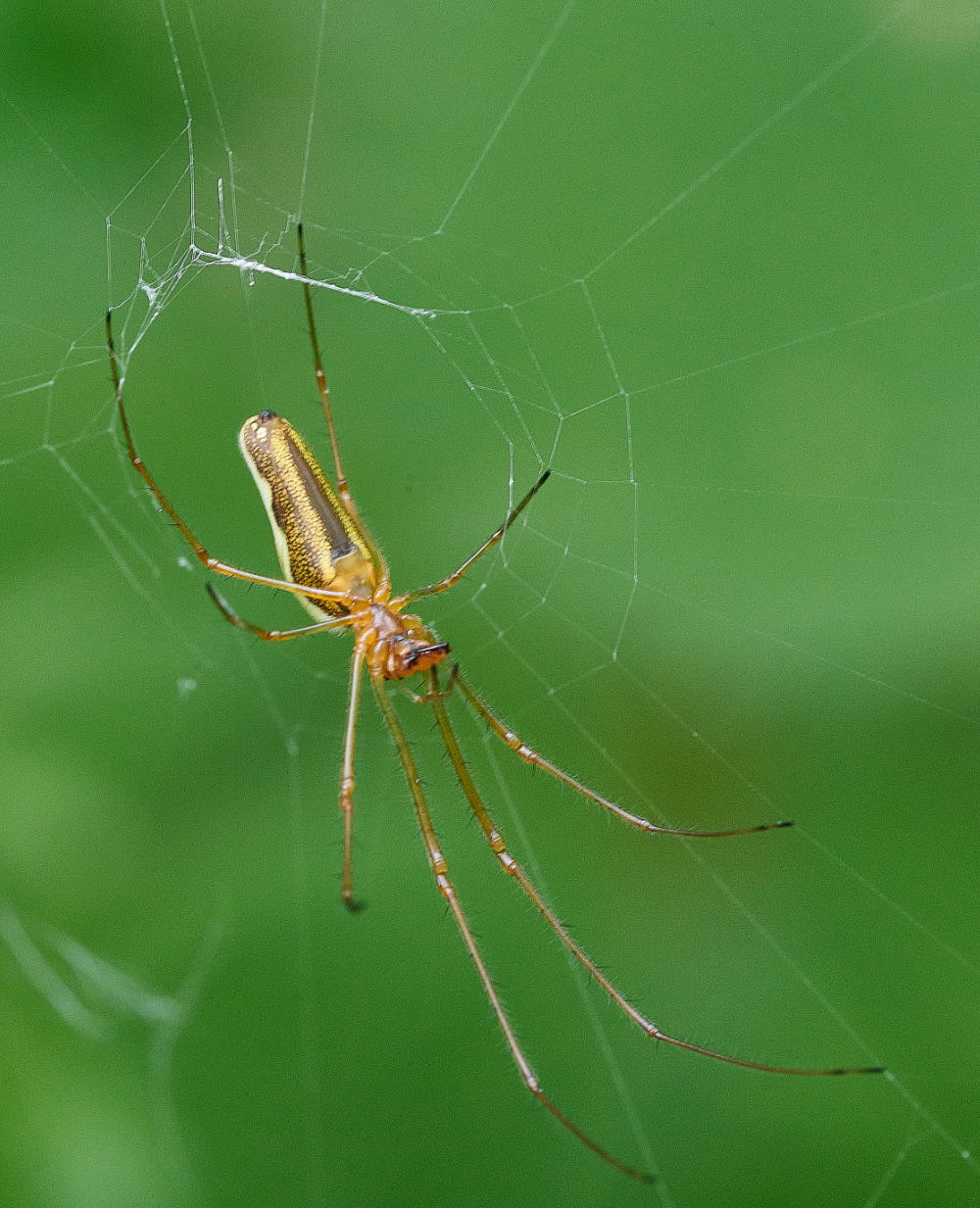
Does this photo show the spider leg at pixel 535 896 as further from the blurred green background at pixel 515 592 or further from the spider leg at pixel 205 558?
the spider leg at pixel 205 558

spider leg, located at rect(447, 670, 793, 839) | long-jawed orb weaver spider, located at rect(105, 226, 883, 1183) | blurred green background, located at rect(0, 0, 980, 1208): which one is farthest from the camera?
spider leg, located at rect(447, 670, 793, 839)

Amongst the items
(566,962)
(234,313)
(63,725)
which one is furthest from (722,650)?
(63,725)

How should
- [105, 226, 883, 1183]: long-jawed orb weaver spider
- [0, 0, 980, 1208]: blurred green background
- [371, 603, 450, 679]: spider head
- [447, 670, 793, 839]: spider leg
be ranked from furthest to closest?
[371, 603, 450, 679]: spider head → [447, 670, 793, 839]: spider leg → [105, 226, 883, 1183]: long-jawed orb weaver spider → [0, 0, 980, 1208]: blurred green background

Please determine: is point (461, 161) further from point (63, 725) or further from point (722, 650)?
point (63, 725)

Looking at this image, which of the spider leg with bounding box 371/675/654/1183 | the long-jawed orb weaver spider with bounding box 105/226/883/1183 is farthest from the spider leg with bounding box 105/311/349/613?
the spider leg with bounding box 371/675/654/1183

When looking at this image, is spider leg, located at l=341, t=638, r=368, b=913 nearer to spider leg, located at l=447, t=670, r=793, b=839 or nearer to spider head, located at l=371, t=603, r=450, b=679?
spider head, located at l=371, t=603, r=450, b=679

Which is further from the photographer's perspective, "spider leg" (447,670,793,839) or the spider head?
the spider head

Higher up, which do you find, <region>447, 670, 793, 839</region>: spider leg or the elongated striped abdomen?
the elongated striped abdomen
